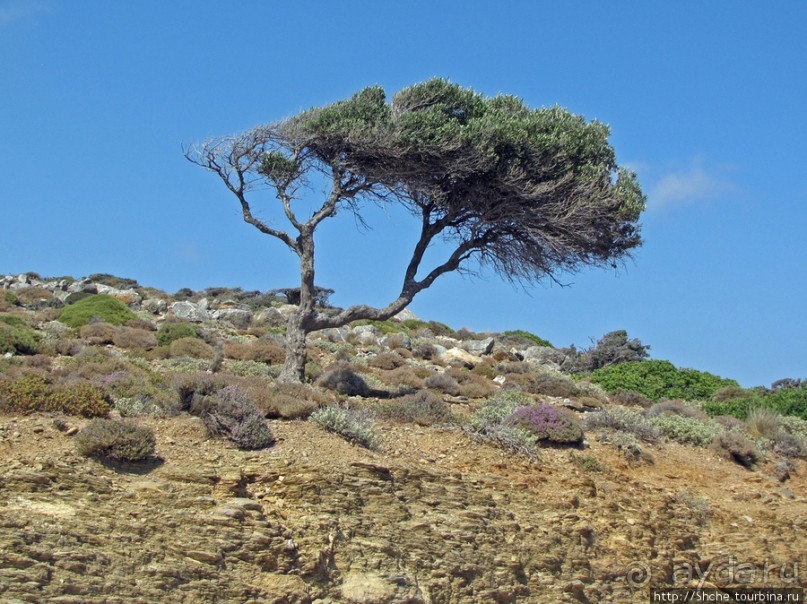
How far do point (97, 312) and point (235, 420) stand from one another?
15406mm

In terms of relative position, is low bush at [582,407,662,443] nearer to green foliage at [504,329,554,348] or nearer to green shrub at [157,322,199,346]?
green shrub at [157,322,199,346]

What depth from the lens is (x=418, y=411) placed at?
53.7 ft

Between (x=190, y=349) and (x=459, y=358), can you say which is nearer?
(x=190, y=349)

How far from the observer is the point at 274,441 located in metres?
13.2

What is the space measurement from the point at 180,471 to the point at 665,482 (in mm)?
8970

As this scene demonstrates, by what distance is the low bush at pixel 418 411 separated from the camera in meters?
16.2

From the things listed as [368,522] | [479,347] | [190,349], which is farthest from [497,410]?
[479,347]

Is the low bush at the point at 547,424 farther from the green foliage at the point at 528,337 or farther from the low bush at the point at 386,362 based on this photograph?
the green foliage at the point at 528,337

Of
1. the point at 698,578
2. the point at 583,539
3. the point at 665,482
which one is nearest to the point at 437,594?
the point at 583,539

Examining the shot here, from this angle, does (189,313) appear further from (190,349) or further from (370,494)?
(370,494)

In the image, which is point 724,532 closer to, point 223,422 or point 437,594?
point 437,594

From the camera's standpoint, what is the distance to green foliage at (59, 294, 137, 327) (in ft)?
84.5

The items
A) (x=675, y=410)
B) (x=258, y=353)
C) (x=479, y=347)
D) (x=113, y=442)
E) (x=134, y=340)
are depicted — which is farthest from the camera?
(x=479, y=347)

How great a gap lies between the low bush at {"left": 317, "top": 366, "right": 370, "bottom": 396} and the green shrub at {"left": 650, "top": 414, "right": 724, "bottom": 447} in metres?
6.14
